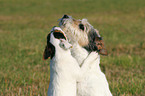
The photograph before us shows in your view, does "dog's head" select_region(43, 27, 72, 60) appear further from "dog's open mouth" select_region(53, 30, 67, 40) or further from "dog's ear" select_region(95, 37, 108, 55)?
"dog's ear" select_region(95, 37, 108, 55)

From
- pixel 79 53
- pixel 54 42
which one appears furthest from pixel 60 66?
pixel 79 53

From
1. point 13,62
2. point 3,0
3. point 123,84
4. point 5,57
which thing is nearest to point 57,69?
point 123,84

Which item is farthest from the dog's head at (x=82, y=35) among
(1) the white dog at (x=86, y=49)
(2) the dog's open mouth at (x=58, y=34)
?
(2) the dog's open mouth at (x=58, y=34)

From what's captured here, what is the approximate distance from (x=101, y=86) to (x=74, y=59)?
552 millimetres

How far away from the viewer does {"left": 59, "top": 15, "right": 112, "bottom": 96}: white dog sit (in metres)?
3.36

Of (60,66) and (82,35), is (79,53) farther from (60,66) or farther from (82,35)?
(60,66)

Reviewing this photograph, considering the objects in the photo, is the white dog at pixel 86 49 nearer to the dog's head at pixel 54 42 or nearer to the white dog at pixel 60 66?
the white dog at pixel 60 66

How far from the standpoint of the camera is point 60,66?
3.16 meters

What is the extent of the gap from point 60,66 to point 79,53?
50cm

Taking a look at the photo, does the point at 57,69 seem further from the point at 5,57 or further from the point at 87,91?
the point at 5,57

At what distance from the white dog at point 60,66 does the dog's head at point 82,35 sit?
1.35 ft

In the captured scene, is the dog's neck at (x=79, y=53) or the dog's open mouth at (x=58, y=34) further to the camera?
the dog's neck at (x=79, y=53)

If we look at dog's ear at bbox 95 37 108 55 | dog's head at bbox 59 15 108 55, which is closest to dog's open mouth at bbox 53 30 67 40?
dog's head at bbox 59 15 108 55

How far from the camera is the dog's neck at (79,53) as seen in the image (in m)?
3.52
